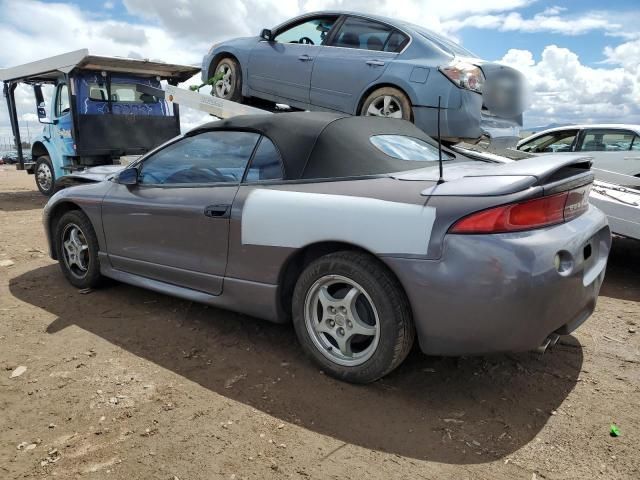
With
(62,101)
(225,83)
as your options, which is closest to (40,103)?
(62,101)

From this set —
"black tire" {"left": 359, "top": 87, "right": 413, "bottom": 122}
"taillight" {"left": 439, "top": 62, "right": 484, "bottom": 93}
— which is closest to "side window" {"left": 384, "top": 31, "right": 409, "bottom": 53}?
"black tire" {"left": 359, "top": 87, "right": 413, "bottom": 122}

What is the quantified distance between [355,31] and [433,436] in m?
4.75

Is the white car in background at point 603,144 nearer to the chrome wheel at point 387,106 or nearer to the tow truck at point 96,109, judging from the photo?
the chrome wheel at point 387,106

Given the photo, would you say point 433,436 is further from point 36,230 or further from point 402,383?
point 36,230

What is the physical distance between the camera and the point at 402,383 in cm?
281

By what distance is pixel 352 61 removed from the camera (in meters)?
5.57

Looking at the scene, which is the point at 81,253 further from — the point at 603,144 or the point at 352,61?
the point at 603,144

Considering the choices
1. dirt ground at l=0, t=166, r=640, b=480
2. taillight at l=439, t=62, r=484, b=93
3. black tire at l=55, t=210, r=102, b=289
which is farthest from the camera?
taillight at l=439, t=62, r=484, b=93

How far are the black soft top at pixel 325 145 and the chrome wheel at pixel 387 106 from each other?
6.86 ft

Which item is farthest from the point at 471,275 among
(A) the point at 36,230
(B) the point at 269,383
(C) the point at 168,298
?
(A) the point at 36,230

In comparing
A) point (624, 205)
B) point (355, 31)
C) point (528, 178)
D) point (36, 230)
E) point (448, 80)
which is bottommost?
point (36, 230)

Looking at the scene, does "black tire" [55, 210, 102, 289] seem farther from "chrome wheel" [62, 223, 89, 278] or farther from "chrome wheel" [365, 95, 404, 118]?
"chrome wheel" [365, 95, 404, 118]

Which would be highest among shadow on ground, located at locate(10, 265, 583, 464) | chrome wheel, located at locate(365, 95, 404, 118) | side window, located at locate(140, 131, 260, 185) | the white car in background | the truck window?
the truck window

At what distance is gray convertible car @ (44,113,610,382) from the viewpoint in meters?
2.31
